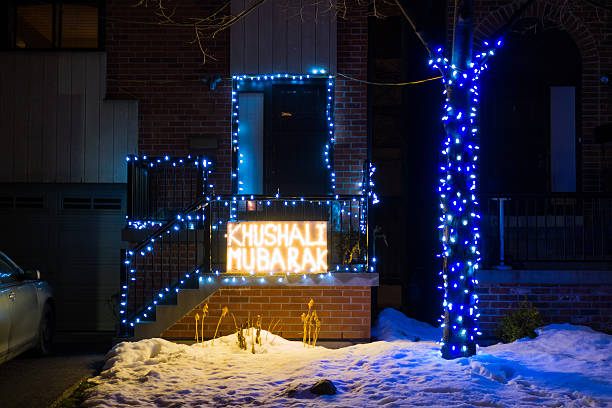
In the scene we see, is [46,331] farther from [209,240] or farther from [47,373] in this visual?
[209,240]

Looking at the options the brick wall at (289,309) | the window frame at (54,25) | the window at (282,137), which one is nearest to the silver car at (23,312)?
the brick wall at (289,309)

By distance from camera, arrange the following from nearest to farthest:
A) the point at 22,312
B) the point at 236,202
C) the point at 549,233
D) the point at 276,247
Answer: the point at 22,312
the point at 276,247
the point at 236,202
the point at 549,233

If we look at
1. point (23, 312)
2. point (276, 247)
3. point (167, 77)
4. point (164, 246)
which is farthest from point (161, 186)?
point (23, 312)

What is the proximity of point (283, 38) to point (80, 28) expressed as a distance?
13.2 ft

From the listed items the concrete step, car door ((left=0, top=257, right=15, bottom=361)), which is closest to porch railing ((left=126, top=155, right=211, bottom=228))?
the concrete step

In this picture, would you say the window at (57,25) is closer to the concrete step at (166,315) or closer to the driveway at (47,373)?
the concrete step at (166,315)

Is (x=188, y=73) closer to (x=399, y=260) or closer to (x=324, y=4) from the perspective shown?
(x=324, y=4)

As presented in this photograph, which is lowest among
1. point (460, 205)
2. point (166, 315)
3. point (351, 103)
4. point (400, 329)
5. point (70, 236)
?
point (400, 329)

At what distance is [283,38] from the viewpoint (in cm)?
914

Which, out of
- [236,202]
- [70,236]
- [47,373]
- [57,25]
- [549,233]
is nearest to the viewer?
[47,373]

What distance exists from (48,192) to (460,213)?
764cm

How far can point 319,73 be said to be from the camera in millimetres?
9086

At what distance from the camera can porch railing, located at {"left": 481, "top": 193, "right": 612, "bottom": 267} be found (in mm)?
8336

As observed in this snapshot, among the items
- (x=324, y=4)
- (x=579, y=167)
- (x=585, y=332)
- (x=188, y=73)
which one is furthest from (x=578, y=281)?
(x=188, y=73)
